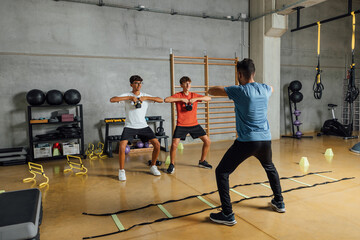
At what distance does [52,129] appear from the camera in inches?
215

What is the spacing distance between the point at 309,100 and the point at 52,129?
269 inches

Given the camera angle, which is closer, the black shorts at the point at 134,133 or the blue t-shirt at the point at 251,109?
the blue t-shirt at the point at 251,109

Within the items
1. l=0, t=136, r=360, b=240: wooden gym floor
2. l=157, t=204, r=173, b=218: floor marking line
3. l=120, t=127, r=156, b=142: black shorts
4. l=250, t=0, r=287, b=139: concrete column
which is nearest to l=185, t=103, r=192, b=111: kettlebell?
l=120, t=127, r=156, b=142: black shorts

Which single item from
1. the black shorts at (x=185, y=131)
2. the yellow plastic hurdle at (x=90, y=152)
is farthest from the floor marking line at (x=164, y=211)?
the yellow plastic hurdle at (x=90, y=152)

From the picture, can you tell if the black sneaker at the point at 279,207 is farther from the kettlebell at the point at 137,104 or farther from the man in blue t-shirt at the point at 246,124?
the kettlebell at the point at 137,104

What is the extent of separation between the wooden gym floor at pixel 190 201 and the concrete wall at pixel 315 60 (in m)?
3.36

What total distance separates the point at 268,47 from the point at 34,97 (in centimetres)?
528

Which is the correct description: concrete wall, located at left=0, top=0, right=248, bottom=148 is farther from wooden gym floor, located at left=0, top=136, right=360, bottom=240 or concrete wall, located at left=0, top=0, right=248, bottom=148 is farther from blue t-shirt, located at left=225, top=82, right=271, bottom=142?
blue t-shirt, located at left=225, top=82, right=271, bottom=142

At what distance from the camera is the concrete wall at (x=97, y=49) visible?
514 cm

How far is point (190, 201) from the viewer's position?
296 cm

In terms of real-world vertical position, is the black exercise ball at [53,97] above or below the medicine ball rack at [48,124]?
above

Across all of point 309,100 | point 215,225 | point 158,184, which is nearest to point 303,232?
point 215,225

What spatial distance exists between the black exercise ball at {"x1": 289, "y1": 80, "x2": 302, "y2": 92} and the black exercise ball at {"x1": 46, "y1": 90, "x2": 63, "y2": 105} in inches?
222

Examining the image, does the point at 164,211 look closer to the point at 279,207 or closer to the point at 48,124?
the point at 279,207
